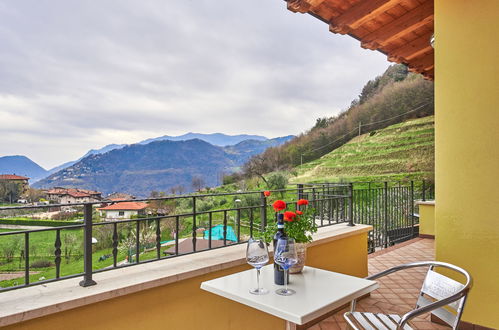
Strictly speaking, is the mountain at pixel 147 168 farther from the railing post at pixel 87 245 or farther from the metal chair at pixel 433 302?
the metal chair at pixel 433 302

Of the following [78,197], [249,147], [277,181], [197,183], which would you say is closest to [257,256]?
[78,197]

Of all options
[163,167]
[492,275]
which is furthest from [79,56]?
[492,275]

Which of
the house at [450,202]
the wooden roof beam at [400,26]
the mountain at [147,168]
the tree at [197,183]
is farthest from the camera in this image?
the mountain at [147,168]

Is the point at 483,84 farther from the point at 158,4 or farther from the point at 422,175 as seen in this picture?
the point at 158,4

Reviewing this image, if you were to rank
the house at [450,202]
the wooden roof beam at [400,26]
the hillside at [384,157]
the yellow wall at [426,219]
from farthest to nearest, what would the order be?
the hillside at [384,157] < the yellow wall at [426,219] < the wooden roof beam at [400,26] < the house at [450,202]

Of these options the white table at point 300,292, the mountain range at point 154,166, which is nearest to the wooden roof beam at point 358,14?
the white table at point 300,292

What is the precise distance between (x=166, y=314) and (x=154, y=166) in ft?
82.1

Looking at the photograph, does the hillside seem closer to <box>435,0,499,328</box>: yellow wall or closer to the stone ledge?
<box>435,0,499,328</box>: yellow wall

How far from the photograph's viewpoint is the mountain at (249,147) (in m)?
23.5

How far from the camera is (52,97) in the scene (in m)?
38.8

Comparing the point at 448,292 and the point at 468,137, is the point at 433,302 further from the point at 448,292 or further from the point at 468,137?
the point at 468,137

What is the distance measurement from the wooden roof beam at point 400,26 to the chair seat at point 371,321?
9.23 feet

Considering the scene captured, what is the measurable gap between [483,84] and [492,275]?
1.38 metres

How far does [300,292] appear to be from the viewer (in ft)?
4.64
